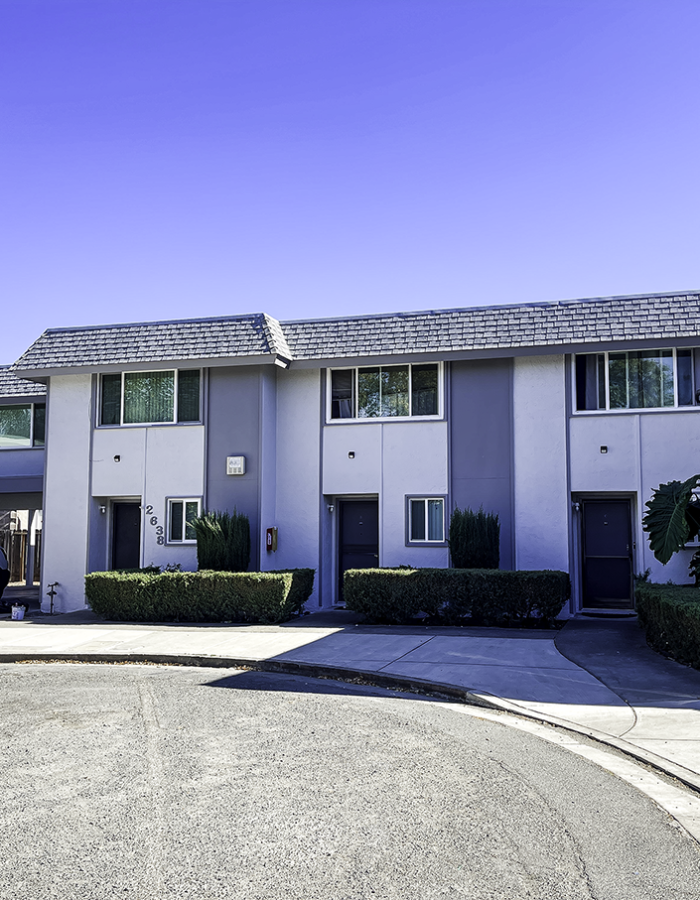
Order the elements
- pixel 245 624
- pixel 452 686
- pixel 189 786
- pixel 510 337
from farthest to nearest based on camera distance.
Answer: pixel 510 337, pixel 245 624, pixel 452 686, pixel 189 786

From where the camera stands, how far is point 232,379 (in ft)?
56.5

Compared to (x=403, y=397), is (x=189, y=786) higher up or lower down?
lower down

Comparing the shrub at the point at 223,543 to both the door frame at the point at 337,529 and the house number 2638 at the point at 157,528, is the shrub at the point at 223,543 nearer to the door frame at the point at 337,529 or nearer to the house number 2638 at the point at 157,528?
the house number 2638 at the point at 157,528

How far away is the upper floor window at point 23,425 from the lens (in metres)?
20.4

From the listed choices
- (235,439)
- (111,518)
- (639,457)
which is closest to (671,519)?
(639,457)

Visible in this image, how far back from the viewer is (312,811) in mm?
5195

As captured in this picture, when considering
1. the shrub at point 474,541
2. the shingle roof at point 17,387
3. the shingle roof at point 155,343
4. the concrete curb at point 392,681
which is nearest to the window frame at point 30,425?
the shingle roof at point 17,387

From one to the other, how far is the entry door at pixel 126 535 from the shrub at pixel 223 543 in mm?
2486

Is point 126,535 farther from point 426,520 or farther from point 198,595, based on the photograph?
point 426,520

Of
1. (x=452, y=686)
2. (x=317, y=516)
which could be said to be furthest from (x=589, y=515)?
(x=452, y=686)

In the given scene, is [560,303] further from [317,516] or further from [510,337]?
[317,516]

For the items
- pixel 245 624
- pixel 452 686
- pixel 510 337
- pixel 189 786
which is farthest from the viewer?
pixel 510 337

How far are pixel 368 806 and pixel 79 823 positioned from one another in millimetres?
1771

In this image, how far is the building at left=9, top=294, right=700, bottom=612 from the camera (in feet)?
51.5
